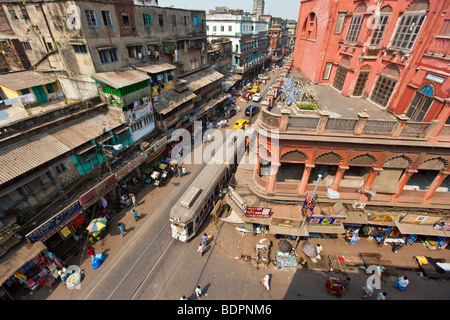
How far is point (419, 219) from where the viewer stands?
1678 centimetres

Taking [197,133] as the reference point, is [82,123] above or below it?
above

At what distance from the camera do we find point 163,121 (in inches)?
1078

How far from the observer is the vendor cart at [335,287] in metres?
15.4

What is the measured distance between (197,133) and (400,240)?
101ft

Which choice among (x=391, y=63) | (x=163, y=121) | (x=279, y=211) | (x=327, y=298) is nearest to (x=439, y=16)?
(x=391, y=63)

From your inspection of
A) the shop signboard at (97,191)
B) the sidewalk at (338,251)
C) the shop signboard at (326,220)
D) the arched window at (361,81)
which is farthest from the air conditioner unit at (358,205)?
the shop signboard at (97,191)

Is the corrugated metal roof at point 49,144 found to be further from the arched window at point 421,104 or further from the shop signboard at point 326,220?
the arched window at point 421,104

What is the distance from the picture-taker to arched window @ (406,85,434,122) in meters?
13.6

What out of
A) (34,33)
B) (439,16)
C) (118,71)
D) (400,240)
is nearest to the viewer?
(439,16)

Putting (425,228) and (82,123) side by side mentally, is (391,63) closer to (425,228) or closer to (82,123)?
(425,228)

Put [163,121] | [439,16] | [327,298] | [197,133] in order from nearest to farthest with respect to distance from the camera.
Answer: [439,16]
[327,298]
[163,121]
[197,133]

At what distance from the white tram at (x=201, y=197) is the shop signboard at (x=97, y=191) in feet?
22.9

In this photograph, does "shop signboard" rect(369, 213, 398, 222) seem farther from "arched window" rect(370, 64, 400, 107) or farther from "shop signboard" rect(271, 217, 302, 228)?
"arched window" rect(370, 64, 400, 107)

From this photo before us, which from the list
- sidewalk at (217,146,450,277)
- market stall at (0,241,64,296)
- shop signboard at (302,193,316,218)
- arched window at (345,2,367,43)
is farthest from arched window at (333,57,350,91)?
market stall at (0,241,64,296)
